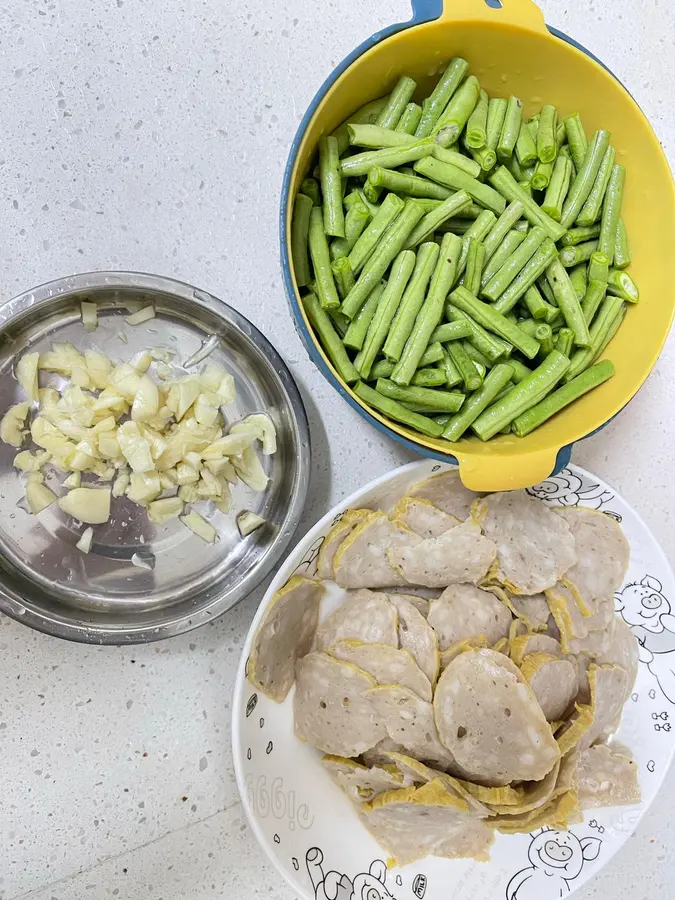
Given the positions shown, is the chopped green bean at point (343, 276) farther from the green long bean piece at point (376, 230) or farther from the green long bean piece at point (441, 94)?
the green long bean piece at point (441, 94)

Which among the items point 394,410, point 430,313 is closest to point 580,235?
point 430,313

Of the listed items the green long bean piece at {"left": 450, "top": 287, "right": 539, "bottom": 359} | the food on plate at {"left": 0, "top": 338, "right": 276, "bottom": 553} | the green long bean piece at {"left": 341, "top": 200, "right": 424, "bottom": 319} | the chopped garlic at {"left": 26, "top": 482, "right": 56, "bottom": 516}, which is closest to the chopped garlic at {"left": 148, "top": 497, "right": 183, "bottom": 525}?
A: the food on plate at {"left": 0, "top": 338, "right": 276, "bottom": 553}

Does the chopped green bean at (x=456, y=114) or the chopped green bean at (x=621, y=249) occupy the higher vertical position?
the chopped green bean at (x=456, y=114)

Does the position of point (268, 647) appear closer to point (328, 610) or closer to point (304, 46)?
point (328, 610)

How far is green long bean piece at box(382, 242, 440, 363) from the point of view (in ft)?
2.93

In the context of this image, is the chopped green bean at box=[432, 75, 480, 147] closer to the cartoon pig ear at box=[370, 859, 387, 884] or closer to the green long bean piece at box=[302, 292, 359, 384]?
the green long bean piece at box=[302, 292, 359, 384]

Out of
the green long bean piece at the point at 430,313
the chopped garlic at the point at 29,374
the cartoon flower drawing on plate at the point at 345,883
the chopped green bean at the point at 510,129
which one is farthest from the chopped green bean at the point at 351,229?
the cartoon flower drawing on plate at the point at 345,883

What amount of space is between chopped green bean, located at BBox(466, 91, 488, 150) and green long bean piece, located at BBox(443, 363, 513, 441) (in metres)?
0.30

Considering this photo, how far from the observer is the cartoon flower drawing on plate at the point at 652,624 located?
105cm

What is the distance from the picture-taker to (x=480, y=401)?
36.6 inches

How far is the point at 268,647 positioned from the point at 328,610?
0.13 meters

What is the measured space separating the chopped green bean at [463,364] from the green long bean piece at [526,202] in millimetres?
198

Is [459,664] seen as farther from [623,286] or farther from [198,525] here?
[623,286]

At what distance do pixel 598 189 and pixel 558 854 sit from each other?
0.97 metres
